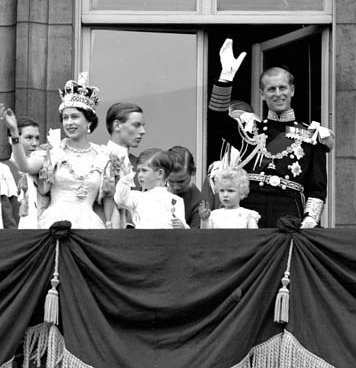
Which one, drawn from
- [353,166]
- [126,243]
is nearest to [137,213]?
[126,243]

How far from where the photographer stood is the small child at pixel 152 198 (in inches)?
551

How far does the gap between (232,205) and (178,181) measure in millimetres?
780

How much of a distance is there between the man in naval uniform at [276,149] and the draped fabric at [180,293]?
0.96m

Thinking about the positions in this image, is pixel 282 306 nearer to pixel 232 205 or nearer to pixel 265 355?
pixel 265 355

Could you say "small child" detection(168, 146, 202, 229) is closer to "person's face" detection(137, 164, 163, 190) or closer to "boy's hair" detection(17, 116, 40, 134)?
"person's face" detection(137, 164, 163, 190)

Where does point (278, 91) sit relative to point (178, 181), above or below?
above

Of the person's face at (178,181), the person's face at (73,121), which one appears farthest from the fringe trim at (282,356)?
the person's face at (73,121)

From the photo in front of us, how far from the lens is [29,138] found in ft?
50.3

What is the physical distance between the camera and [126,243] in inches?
532

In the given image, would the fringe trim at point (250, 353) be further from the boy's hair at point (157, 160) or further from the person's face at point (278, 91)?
the person's face at point (278, 91)

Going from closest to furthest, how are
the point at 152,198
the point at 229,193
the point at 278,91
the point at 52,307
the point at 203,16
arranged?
the point at 52,307, the point at 152,198, the point at 229,193, the point at 278,91, the point at 203,16

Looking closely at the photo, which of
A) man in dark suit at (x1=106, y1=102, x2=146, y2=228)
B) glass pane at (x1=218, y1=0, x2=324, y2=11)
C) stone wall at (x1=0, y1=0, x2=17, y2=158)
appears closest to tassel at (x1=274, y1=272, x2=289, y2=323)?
man in dark suit at (x1=106, y1=102, x2=146, y2=228)

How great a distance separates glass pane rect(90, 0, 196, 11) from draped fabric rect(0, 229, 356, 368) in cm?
383

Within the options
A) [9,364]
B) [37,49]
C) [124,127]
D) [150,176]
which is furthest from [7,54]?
[9,364]
